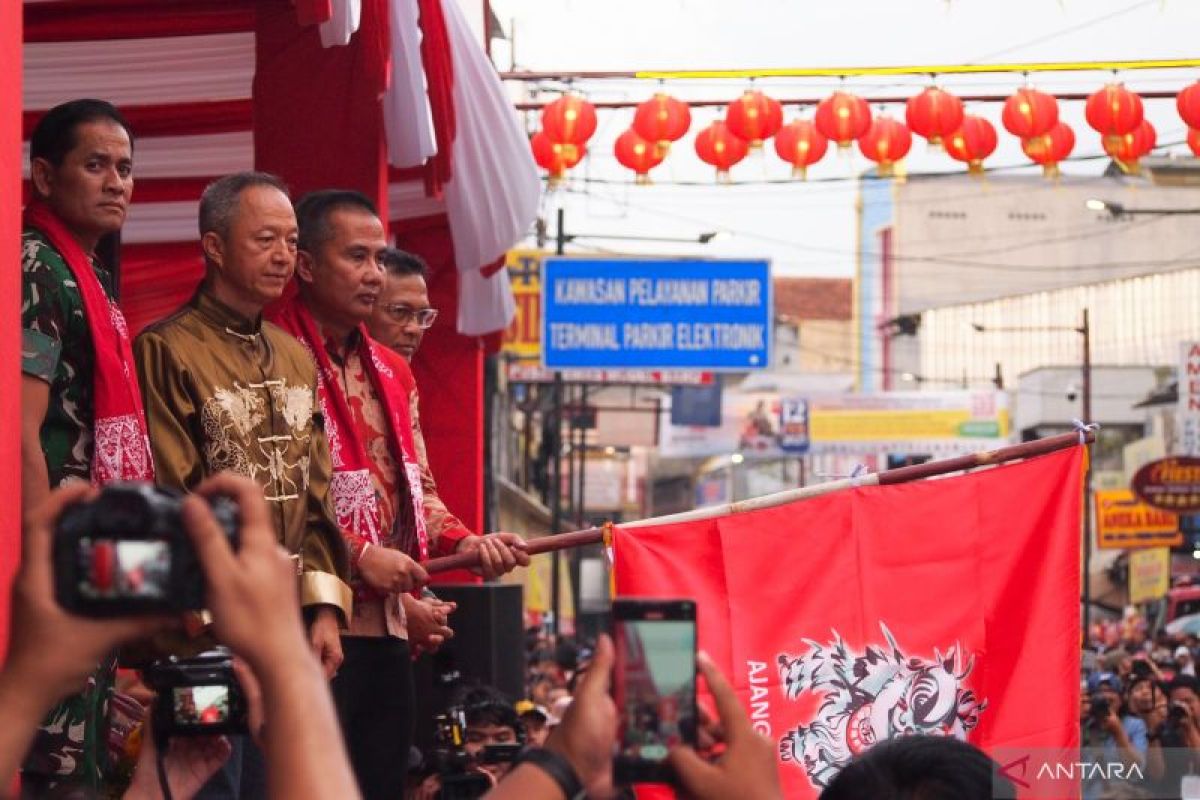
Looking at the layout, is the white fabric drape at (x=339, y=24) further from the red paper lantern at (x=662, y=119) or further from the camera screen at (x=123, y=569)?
the red paper lantern at (x=662, y=119)

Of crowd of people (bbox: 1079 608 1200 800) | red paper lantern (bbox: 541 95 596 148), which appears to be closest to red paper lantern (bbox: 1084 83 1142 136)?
red paper lantern (bbox: 541 95 596 148)

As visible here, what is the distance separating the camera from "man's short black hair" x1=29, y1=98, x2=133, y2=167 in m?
4.37

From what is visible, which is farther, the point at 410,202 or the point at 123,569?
the point at 410,202

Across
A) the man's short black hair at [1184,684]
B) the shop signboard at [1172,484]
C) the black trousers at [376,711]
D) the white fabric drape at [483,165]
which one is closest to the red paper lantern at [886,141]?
the man's short black hair at [1184,684]

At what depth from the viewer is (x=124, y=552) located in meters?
1.68

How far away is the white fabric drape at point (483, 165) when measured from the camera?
8.50 metres

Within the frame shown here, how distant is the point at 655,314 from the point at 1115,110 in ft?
18.6

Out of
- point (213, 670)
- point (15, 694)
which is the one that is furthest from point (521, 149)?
point (15, 694)

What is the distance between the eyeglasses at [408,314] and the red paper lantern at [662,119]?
10.5 m

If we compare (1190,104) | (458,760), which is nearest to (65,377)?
(458,760)

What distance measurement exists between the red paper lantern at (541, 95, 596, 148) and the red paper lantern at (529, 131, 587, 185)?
10cm

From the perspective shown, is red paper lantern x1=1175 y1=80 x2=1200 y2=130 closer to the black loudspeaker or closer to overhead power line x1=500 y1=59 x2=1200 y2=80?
overhead power line x1=500 y1=59 x2=1200 y2=80

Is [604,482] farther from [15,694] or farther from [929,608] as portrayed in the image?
[15,694]

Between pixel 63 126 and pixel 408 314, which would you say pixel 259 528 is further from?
pixel 408 314
